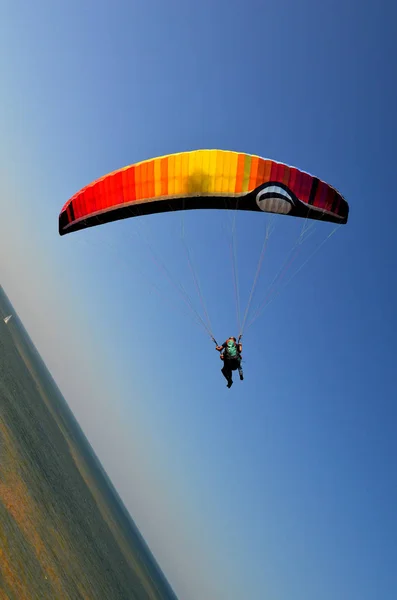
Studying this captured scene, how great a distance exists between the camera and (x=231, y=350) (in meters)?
14.9

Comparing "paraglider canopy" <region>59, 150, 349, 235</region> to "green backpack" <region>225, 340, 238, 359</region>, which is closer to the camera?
→ "green backpack" <region>225, 340, 238, 359</region>

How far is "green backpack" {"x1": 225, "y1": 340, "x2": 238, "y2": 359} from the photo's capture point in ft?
48.9

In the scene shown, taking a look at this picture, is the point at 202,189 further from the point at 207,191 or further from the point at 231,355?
the point at 231,355

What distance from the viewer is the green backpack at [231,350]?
1491 cm

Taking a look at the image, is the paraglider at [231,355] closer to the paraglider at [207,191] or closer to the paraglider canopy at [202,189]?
the paraglider at [207,191]

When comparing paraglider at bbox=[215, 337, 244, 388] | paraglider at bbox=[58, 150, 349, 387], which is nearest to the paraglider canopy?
paraglider at bbox=[58, 150, 349, 387]

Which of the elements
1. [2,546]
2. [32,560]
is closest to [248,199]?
[2,546]

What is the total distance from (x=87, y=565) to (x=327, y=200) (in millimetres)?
42152

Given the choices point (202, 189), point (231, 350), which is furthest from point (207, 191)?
point (231, 350)

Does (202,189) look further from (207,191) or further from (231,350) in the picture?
(231,350)

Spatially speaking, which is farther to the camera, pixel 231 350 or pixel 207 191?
pixel 207 191

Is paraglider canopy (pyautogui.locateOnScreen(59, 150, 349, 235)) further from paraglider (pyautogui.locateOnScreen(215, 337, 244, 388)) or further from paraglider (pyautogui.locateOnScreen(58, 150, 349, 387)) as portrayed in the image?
paraglider (pyautogui.locateOnScreen(215, 337, 244, 388))

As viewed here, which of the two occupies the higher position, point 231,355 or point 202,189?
point 202,189

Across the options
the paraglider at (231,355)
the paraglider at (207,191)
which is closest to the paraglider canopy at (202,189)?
the paraglider at (207,191)
